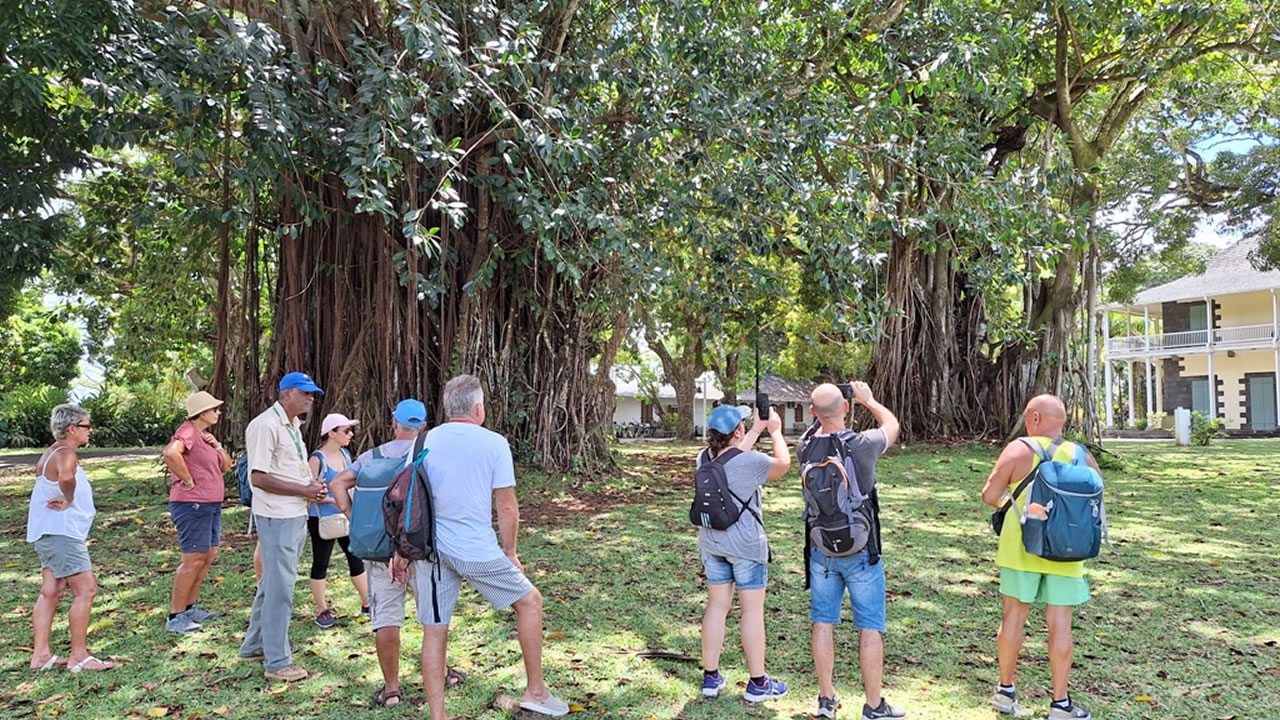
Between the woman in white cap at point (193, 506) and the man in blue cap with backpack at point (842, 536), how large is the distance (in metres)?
3.41

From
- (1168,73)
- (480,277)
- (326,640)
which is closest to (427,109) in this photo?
(480,277)

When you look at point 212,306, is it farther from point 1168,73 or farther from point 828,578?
point 1168,73

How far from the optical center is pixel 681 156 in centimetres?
886

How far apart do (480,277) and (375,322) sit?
126 centimetres

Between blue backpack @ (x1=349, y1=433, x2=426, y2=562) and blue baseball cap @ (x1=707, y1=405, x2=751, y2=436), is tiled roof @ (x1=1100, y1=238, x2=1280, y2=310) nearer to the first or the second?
blue baseball cap @ (x1=707, y1=405, x2=751, y2=436)

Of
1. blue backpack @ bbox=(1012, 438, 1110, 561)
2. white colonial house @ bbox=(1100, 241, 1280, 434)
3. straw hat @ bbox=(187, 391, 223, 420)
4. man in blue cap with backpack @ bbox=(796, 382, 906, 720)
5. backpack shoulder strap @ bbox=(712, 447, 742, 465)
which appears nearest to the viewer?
blue backpack @ bbox=(1012, 438, 1110, 561)

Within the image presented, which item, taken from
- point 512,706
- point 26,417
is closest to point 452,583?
point 512,706

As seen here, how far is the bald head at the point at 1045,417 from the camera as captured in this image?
3.85m

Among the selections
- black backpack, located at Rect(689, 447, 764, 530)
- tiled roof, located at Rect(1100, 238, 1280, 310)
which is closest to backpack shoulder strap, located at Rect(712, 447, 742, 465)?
black backpack, located at Rect(689, 447, 764, 530)

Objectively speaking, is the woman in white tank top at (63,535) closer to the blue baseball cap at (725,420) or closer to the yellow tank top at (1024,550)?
the blue baseball cap at (725,420)

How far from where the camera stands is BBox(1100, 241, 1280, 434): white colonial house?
28.7 metres

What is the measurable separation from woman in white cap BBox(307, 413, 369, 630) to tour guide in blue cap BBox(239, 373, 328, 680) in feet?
1.05

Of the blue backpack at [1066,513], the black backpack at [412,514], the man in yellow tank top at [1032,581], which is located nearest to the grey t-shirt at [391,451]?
the black backpack at [412,514]

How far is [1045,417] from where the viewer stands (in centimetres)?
387
